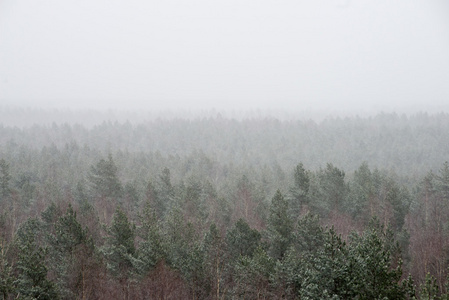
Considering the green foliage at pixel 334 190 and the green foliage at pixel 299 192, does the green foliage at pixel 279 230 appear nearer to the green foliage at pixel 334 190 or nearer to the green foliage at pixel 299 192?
the green foliage at pixel 299 192

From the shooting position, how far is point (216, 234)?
58.6 feet

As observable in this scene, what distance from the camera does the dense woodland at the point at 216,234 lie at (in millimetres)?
12070

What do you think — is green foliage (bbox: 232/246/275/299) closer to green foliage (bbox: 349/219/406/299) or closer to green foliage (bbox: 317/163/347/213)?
green foliage (bbox: 349/219/406/299)

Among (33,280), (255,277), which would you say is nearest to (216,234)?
(255,277)

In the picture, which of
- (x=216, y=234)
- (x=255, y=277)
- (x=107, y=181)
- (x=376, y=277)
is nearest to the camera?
(x=376, y=277)

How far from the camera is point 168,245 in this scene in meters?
→ 17.4

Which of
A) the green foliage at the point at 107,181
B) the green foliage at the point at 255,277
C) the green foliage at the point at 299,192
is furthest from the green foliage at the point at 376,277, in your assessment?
the green foliage at the point at 107,181

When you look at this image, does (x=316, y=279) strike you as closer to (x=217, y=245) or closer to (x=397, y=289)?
(x=397, y=289)

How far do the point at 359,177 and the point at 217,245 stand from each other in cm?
2312

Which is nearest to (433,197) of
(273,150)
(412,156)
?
(412,156)

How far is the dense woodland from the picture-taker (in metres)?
12.1

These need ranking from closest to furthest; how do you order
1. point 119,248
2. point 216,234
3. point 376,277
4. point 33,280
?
point 376,277 < point 33,280 < point 119,248 < point 216,234

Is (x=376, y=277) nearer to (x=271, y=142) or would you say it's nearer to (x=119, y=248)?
(x=119, y=248)

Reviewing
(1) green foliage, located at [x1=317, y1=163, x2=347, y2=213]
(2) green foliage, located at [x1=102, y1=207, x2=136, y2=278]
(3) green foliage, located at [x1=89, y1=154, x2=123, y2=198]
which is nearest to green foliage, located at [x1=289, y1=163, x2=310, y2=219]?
(1) green foliage, located at [x1=317, y1=163, x2=347, y2=213]
